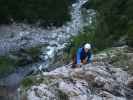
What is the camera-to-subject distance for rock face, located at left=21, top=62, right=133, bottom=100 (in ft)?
51.2

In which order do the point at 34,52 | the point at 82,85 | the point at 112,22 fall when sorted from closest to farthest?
the point at 82,85 → the point at 112,22 → the point at 34,52

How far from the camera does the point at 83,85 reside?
52.5 feet

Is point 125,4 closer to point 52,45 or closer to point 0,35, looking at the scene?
point 52,45

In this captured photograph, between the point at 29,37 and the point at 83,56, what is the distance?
23081 mm

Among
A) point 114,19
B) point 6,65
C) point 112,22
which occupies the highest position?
point 114,19

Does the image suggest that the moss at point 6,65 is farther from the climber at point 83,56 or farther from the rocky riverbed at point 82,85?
the climber at point 83,56

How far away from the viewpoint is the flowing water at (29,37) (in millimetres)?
30703

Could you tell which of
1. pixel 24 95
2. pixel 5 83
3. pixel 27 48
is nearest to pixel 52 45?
pixel 27 48

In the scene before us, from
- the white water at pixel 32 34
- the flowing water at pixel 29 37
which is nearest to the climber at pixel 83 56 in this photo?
the flowing water at pixel 29 37

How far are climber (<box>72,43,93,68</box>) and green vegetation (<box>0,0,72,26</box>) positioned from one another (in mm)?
28301

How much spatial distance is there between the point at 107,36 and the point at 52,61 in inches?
254

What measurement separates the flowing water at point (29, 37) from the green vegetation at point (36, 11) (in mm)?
1454

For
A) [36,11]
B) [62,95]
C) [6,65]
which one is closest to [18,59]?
[6,65]

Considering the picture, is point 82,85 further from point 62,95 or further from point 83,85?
point 62,95
